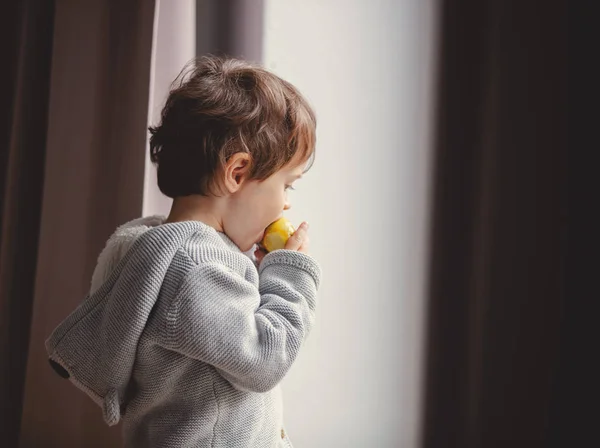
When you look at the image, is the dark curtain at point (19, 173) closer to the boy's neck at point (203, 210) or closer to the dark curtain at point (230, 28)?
the dark curtain at point (230, 28)

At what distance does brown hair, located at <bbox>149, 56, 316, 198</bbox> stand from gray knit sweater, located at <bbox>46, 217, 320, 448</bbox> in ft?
0.40

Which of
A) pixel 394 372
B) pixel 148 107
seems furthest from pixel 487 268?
pixel 148 107

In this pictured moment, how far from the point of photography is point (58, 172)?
1.37 m

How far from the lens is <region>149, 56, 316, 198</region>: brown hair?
88cm

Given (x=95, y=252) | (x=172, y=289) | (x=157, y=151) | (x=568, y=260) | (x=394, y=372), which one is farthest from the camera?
(x=95, y=252)

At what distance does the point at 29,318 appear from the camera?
144cm

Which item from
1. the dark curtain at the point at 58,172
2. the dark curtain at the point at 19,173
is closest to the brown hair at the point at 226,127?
the dark curtain at the point at 58,172

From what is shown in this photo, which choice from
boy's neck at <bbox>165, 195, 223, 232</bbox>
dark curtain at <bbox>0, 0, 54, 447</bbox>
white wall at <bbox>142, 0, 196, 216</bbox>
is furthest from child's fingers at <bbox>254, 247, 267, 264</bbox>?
dark curtain at <bbox>0, 0, 54, 447</bbox>

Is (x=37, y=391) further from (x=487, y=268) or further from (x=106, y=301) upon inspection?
(x=487, y=268)

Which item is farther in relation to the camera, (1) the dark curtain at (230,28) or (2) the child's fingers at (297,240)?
(1) the dark curtain at (230,28)

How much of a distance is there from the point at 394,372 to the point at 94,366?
621 mm

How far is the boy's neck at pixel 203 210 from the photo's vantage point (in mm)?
911

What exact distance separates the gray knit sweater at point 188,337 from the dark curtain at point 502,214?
1.33ft

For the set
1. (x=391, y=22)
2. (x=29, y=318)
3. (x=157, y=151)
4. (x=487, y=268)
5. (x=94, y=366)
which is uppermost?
(x=391, y=22)
